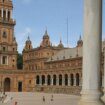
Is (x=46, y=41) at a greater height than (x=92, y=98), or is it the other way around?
(x=46, y=41)

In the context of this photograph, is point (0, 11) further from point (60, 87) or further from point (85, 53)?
point (85, 53)

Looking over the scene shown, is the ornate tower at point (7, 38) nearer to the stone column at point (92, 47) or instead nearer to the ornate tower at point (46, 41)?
the ornate tower at point (46, 41)

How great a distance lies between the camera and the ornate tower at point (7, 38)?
97688mm

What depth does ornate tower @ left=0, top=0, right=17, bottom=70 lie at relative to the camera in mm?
97688

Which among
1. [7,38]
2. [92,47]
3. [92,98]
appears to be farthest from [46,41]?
[92,98]

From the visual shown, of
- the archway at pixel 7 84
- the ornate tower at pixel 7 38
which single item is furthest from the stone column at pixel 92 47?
the ornate tower at pixel 7 38

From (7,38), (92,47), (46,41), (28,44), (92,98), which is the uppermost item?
(7,38)

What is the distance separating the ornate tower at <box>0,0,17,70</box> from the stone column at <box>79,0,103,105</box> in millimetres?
88360

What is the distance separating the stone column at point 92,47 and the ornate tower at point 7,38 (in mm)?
88360

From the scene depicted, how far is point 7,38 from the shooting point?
3898 inches

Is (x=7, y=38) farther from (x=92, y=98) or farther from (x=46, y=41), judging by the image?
(x=92, y=98)

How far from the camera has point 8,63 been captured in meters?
98.2

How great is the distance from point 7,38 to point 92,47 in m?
90.8

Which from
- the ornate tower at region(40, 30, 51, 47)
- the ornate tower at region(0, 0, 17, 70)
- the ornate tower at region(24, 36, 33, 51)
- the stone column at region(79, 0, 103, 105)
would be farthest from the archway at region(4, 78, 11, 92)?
the stone column at region(79, 0, 103, 105)
